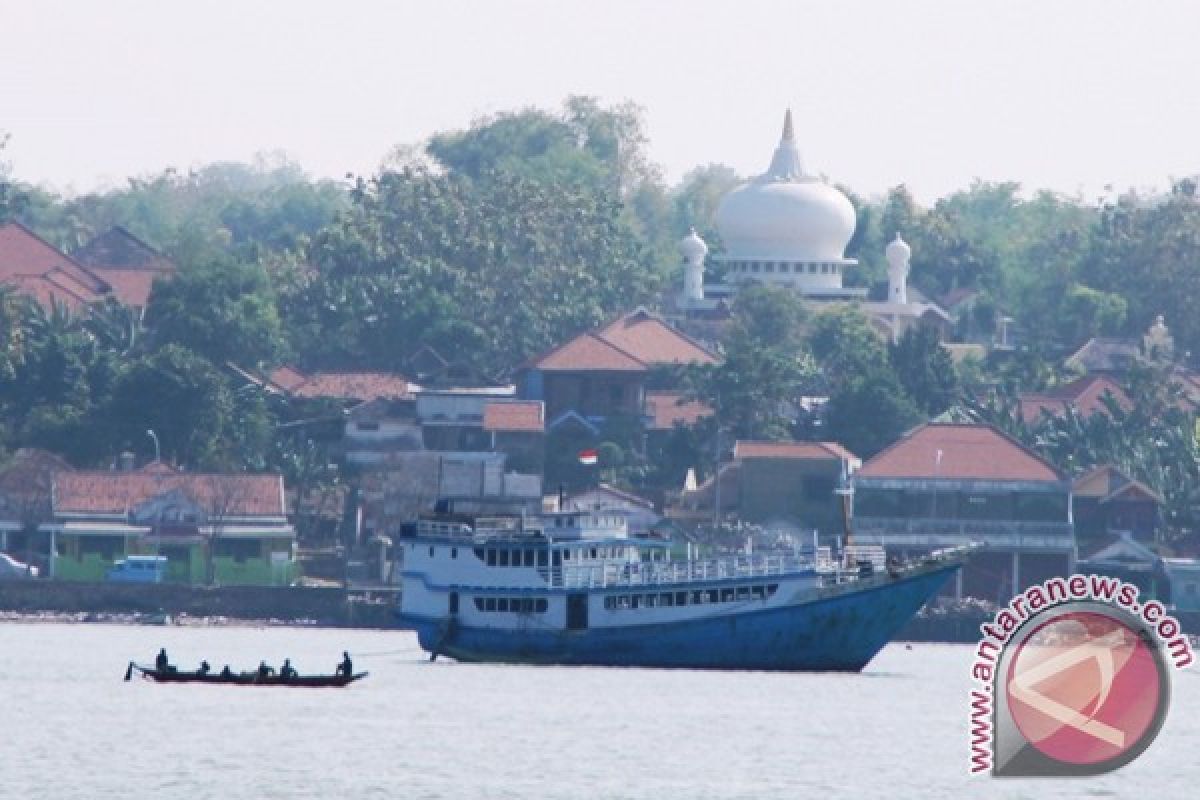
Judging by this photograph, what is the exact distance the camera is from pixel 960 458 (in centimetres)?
12694

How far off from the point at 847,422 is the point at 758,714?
193ft

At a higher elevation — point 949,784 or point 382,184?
point 382,184

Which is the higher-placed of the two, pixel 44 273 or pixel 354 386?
pixel 44 273

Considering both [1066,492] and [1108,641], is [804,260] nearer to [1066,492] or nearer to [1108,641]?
[1066,492]

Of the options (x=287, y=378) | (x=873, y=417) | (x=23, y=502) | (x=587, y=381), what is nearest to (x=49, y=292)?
(x=287, y=378)

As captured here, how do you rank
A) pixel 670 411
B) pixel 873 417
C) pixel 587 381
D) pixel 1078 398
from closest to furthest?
pixel 873 417 → pixel 587 381 → pixel 670 411 → pixel 1078 398

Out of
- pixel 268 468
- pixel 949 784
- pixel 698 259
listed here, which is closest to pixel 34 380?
pixel 268 468

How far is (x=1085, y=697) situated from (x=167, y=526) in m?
84.3

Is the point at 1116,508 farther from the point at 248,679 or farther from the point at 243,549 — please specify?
the point at 248,679

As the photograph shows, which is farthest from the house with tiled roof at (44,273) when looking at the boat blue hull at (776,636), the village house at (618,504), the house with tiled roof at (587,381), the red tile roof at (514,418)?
the boat blue hull at (776,636)

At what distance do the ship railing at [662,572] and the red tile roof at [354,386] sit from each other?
136 ft

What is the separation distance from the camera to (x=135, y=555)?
4970 inches

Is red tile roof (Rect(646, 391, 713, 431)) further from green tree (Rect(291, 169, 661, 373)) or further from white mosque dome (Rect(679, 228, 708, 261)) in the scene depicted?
white mosque dome (Rect(679, 228, 708, 261))

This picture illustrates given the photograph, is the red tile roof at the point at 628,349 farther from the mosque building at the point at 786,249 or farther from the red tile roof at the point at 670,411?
the mosque building at the point at 786,249
